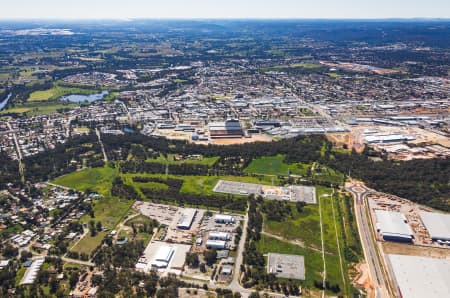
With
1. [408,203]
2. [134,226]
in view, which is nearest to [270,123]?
[408,203]

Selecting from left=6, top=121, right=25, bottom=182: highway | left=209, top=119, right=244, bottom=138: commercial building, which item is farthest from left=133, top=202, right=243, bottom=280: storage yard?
left=209, top=119, right=244, bottom=138: commercial building

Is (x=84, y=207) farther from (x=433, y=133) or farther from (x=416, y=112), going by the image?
(x=416, y=112)

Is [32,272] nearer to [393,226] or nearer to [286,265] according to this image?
[286,265]

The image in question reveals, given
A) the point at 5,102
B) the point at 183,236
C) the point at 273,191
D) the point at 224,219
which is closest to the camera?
the point at 183,236

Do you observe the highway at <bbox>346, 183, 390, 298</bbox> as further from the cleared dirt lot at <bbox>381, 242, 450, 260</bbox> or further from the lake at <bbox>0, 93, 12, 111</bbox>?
the lake at <bbox>0, 93, 12, 111</bbox>

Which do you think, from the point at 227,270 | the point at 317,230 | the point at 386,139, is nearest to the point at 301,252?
the point at 317,230

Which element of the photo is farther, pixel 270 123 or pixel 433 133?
pixel 270 123

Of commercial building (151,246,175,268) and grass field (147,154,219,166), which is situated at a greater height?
grass field (147,154,219,166)
